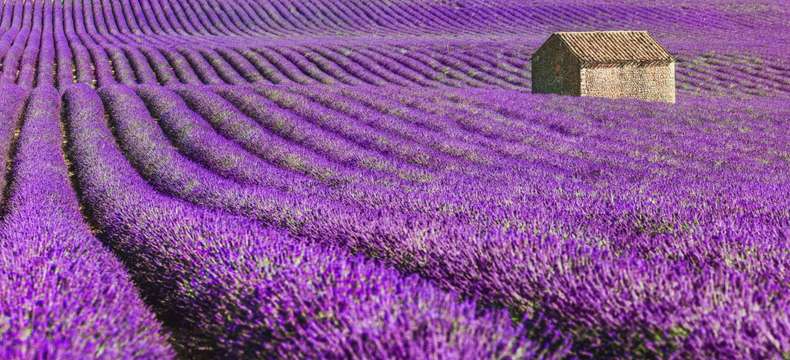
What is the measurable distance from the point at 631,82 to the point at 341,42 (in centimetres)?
1675

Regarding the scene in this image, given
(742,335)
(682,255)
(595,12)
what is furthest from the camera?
(595,12)

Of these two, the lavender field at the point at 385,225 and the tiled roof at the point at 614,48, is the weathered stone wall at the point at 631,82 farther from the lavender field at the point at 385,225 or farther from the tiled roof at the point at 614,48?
the lavender field at the point at 385,225

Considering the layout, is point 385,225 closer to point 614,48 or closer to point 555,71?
point 555,71

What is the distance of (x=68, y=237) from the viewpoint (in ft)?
13.7

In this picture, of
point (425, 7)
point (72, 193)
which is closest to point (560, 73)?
point (72, 193)

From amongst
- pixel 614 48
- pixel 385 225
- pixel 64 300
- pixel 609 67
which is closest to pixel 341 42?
pixel 614 48

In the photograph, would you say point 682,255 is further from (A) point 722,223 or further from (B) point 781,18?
(B) point 781,18

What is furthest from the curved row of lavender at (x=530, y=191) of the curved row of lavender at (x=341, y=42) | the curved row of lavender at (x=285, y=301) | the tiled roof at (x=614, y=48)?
the curved row of lavender at (x=341, y=42)

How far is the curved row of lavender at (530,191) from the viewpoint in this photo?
7.14 ft

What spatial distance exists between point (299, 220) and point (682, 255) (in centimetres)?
238

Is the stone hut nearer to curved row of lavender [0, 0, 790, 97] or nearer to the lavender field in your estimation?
the lavender field

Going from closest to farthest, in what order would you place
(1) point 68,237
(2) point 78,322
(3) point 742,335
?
(3) point 742,335
(2) point 78,322
(1) point 68,237

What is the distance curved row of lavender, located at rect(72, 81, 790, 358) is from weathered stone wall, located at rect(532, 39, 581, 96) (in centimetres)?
360

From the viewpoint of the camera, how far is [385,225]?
12.3 feet
